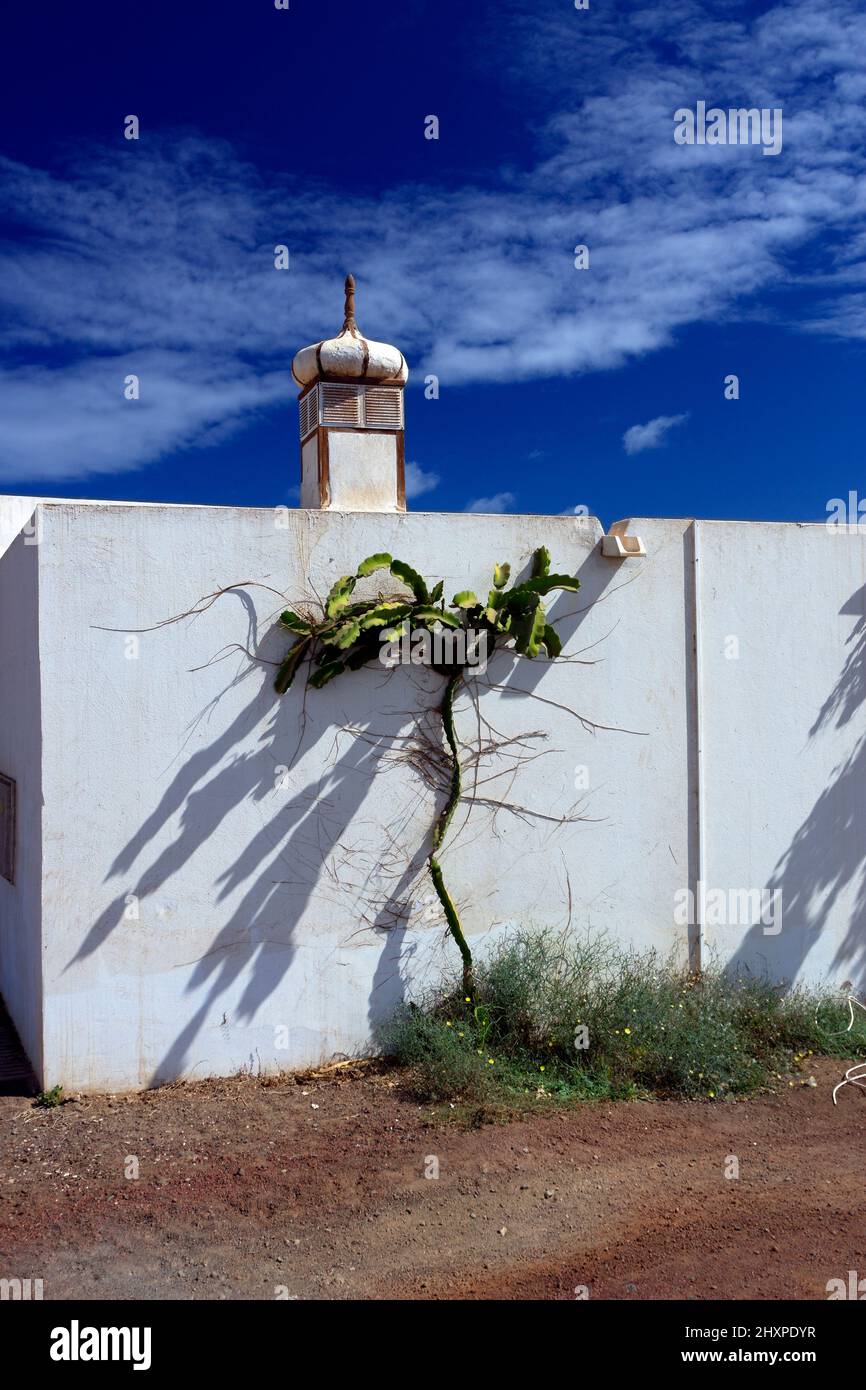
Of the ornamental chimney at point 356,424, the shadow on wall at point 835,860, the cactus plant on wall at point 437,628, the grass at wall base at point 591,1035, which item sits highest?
the ornamental chimney at point 356,424

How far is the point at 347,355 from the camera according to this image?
26.4 ft

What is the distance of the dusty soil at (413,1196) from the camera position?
4695 mm

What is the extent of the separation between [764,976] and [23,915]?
5.14 metres

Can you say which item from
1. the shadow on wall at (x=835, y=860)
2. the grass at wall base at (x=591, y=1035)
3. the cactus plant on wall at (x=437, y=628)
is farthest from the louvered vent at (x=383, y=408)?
the grass at wall base at (x=591, y=1035)

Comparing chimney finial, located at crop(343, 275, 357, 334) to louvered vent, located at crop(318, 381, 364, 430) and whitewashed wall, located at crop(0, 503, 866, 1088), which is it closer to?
louvered vent, located at crop(318, 381, 364, 430)

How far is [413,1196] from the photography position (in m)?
5.40

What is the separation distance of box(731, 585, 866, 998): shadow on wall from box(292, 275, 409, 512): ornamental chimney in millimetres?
3553

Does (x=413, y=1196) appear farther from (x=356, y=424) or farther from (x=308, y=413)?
(x=308, y=413)

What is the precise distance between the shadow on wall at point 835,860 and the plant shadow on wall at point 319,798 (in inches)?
83.2

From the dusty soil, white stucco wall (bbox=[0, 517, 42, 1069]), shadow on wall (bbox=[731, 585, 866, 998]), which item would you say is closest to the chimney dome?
white stucco wall (bbox=[0, 517, 42, 1069])

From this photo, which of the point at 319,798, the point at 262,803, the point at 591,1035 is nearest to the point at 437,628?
the point at 319,798

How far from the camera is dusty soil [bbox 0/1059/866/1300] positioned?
Result: 4.70m

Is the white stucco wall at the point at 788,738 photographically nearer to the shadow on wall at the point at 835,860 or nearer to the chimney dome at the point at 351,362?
the shadow on wall at the point at 835,860
